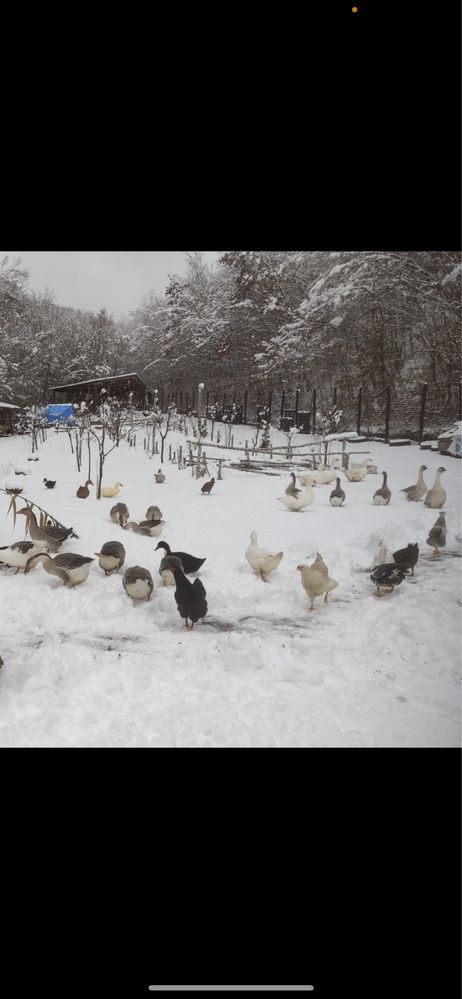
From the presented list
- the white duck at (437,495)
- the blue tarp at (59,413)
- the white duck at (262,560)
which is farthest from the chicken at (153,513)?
the white duck at (437,495)

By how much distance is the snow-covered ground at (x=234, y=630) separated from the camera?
4.66ft

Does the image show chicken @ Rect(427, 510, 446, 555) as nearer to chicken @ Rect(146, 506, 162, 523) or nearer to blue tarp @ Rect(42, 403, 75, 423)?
chicken @ Rect(146, 506, 162, 523)

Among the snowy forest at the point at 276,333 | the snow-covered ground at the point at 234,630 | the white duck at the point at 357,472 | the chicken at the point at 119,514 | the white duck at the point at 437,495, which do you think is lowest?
the snow-covered ground at the point at 234,630

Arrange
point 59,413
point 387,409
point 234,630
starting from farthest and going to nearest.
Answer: point 59,413
point 387,409
point 234,630

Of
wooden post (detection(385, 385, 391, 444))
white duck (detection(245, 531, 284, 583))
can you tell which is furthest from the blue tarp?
wooden post (detection(385, 385, 391, 444))

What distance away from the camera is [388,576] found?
5.62 ft

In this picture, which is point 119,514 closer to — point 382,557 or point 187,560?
point 187,560

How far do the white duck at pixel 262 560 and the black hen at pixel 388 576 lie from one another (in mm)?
361

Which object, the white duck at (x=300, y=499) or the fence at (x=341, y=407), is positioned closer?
the fence at (x=341, y=407)

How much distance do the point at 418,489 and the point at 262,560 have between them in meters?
0.66

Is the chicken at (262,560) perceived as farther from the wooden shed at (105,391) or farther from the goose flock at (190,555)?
the wooden shed at (105,391)

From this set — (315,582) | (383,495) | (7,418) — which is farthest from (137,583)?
(383,495)

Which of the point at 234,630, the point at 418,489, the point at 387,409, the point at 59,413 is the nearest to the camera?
the point at 234,630
